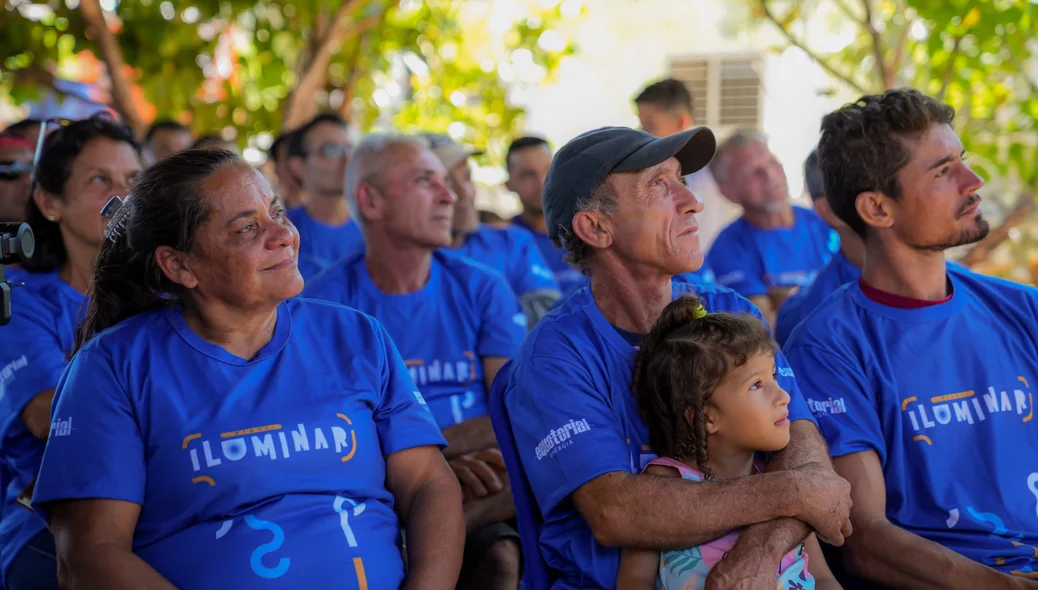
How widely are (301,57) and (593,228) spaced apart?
4710 mm

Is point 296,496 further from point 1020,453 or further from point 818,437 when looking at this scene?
point 1020,453

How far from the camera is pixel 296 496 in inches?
90.1

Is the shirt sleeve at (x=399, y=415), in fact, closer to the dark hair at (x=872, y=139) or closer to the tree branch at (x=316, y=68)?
the dark hair at (x=872, y=139)

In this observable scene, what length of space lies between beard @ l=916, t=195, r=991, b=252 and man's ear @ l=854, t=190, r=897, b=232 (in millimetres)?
118

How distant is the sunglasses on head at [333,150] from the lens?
19.5 ft

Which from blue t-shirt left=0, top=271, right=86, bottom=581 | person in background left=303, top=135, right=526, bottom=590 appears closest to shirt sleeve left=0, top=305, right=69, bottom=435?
blue t-shirt left=0, top=271, right=86, bottom=581

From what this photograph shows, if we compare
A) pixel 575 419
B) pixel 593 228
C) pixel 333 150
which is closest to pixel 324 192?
pixel 333 150

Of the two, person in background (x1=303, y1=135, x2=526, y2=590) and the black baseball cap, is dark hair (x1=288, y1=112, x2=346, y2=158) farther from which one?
the black baseball cap

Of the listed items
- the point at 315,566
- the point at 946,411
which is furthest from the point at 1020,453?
the point at 315,566

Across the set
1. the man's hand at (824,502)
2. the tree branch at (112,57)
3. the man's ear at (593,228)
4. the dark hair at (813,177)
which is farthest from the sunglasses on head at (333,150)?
the man's hand at (824,502)

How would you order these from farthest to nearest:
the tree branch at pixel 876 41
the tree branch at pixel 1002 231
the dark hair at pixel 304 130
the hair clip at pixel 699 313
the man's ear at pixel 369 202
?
the dark hair at pixel 304 130 < the tree branch at pixel 1002 231 < the tree branch at pixel 876 41 < the man's ear at pixel 369 202 < the hair clip at pixel 699 313

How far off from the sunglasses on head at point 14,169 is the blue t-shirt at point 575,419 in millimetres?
2161

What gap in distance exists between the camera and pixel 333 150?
235 inches

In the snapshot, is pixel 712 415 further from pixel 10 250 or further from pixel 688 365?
pixel 10 250
